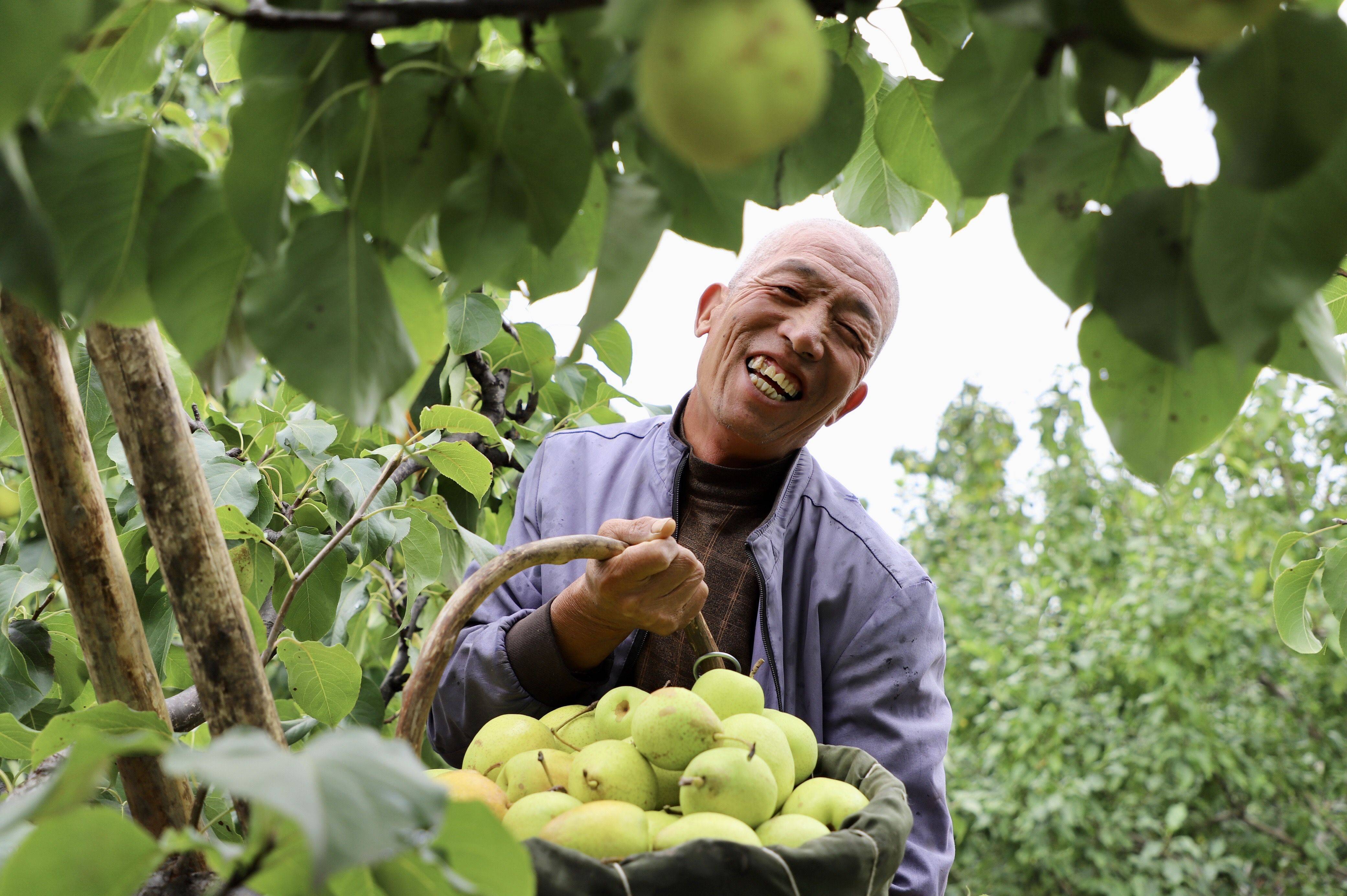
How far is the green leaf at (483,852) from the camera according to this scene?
56cm

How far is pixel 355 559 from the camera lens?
1.96 m

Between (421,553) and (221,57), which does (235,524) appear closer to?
(421,553)

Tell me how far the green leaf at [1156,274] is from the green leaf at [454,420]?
106cm

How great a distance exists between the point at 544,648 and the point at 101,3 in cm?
109

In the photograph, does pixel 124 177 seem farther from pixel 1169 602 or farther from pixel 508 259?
pixel 1169 602

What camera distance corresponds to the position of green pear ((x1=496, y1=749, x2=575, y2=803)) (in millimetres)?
1105

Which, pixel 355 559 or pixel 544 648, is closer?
pixel 544 648

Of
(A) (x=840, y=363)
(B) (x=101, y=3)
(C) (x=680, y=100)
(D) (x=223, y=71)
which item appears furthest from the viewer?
(A) (x=840, y=363)

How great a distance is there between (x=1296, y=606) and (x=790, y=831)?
91 centimetres

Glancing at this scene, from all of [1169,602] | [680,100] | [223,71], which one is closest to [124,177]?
[680,100]

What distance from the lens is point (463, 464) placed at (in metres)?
1.62

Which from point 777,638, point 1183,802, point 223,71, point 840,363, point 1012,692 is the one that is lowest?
point 1183,802

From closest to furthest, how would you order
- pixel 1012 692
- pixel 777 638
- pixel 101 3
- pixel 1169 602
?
pixel 101 3 < pixel 777 638 < pixel 1169 602 < pixel 1012 692

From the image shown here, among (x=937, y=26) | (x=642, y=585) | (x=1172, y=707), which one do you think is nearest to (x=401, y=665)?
(x=642, y=585)
